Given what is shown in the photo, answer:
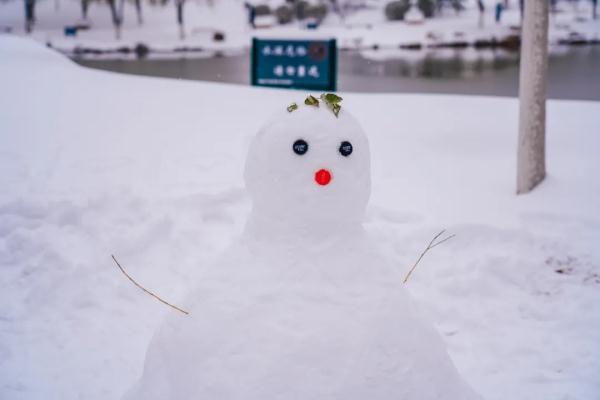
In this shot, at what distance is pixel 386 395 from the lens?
7.61 feet

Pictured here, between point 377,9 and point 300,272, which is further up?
point 377,9

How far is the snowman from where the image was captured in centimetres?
229

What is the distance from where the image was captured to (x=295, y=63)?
9156mm

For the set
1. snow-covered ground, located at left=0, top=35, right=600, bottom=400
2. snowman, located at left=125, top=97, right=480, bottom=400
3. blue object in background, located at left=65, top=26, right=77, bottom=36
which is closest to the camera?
snowman, located at left=125, top=97, right=480, bottom=400

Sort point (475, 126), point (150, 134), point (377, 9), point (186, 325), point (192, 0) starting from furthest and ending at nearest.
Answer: point (192, 0), point (377, 9), point (475, 126), point (150, 134), point (186, 325)

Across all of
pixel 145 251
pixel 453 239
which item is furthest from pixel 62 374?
pixel 453 239

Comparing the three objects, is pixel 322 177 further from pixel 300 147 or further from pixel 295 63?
pixel 295 63

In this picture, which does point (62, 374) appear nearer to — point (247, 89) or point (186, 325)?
point (186, 325)

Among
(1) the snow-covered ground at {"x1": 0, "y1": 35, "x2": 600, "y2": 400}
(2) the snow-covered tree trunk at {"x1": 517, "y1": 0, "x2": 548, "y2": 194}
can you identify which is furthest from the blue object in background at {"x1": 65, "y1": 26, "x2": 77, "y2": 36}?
(2) the snow-covered tree trunk at {"x1": 517, "y1": 0, "x2": 548, "y2": 194}

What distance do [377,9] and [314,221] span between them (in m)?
63.4

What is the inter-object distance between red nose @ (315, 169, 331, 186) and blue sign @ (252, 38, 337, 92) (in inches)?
264

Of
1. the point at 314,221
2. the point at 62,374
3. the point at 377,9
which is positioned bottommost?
the point at 62,374

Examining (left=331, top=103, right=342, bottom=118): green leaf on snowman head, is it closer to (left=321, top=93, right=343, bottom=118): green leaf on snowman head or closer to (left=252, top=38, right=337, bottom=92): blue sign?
(left=321, top=93, right=343, bottom=118): green leaf on snowman head

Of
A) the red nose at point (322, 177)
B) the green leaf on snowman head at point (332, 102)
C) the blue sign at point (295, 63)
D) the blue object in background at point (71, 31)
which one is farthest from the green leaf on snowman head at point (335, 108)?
the blue object in background at point (71, 31)
